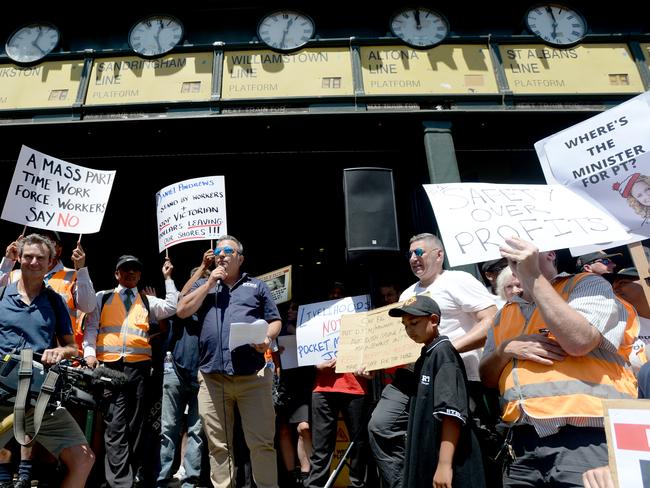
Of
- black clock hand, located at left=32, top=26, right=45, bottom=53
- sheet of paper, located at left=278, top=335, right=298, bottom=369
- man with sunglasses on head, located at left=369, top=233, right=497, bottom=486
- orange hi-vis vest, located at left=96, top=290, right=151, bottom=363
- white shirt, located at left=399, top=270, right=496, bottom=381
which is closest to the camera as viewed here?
man with sunglasses on head, located at left=369, top=233, right=497, bottom=486

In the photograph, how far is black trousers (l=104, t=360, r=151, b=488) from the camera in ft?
12.8

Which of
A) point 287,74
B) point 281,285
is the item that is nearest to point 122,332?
point 281,285

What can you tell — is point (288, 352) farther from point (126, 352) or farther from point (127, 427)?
point (127, 427)

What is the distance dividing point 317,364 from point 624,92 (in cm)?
651

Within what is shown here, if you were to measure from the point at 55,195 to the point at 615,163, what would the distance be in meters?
4.46

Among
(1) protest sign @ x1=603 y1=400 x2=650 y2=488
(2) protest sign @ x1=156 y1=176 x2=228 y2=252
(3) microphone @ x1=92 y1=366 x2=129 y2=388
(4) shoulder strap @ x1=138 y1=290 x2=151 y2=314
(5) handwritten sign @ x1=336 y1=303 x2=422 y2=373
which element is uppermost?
(2) protest sign @ x1=156 y1=176 x2=228 y2=252

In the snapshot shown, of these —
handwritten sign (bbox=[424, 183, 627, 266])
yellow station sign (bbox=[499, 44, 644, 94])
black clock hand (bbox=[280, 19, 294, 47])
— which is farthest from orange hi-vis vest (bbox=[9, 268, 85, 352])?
yellow station sign (bbox=[499, 44, 644, 94])

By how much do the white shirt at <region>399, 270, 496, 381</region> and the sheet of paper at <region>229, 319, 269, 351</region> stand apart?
Answer: 131 cm

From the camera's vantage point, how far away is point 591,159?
272 centimetres

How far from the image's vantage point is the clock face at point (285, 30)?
7.84 m

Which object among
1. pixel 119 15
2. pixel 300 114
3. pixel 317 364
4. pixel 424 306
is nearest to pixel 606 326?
pixel 424 306

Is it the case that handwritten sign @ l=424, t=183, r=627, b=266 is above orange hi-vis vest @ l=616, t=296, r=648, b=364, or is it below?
above

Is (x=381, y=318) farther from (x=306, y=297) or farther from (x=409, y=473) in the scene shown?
(x=306, y=297)

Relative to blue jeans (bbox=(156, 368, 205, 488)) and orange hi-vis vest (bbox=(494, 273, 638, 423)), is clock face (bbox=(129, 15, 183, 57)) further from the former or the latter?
orange hi-vis vest (bbox=(494, 273, 638, 423))
